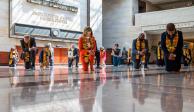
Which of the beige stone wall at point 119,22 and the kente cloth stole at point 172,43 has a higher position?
the beige stone wall at point 119,22

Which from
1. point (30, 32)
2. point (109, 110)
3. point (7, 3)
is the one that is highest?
point (7, 3)

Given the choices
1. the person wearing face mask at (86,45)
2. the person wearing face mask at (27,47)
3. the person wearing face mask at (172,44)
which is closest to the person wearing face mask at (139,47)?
the person wearing face mask at (86,45)

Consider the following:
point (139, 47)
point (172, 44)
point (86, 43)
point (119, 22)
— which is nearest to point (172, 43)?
point (172, 44)

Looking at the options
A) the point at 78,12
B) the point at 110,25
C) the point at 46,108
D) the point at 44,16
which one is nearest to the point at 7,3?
the point at 44,16

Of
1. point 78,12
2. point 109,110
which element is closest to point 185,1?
point 78,12

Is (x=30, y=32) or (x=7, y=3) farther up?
(x=7, y=3)

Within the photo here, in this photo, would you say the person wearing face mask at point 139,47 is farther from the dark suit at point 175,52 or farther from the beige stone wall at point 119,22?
the beige stone wall at point 119,22

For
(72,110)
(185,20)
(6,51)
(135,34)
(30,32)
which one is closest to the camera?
(72,110)

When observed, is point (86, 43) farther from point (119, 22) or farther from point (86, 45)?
point (119, 22)

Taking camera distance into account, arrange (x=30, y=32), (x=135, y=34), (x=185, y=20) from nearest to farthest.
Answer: (x=30, y=32) < (x=185, y=20) < (x=135, y=34)

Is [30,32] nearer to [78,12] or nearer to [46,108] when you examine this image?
[78,12]

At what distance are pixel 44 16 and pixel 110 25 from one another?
1071cm

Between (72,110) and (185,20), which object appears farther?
(185,20)

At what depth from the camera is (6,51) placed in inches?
942
